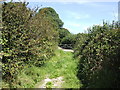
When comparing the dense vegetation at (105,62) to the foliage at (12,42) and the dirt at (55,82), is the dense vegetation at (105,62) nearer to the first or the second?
the dirt at (55,82)

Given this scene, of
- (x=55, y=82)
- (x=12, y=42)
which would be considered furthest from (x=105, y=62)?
(x=12, y=42)

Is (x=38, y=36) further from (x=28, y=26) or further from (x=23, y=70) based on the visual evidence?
(x=23, y=70)

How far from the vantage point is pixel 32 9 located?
910 cm

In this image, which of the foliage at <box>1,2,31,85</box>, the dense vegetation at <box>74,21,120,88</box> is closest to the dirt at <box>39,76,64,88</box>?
the dense vegetation at <box>74,21,120,88</box>

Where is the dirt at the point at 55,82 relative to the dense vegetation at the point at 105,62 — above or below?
below

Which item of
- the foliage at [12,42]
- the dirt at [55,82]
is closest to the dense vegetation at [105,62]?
the dirt at [55,82]

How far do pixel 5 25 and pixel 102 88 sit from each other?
13.8 feet

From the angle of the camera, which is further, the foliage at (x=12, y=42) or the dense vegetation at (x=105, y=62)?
the foliage at (x=12, y=42)

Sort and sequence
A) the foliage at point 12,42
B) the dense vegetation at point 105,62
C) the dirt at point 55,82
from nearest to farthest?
the dense vegetation at point 105,62 < the foliage at point 12,42 < the dirt at point 55,82

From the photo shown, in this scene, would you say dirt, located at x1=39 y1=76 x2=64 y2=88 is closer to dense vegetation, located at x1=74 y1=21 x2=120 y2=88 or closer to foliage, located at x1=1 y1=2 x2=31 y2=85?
dense vegetation, located at x1=74 y1=21 x2=120 y2=88

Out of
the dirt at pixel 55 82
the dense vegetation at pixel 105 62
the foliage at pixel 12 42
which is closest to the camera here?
the dense vegetation at pixel 105 62

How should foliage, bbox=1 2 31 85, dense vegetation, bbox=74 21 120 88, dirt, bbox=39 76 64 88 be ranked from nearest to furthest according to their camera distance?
dense vegetation, bbox=74 21 120 88
foliage, bbox=1 2 31 85
dirt, bbox=39 76 64 88

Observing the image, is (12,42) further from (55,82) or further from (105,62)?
(105,62)

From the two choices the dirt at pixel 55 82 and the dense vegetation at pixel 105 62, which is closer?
the dense vegetation at pixel 105 62
